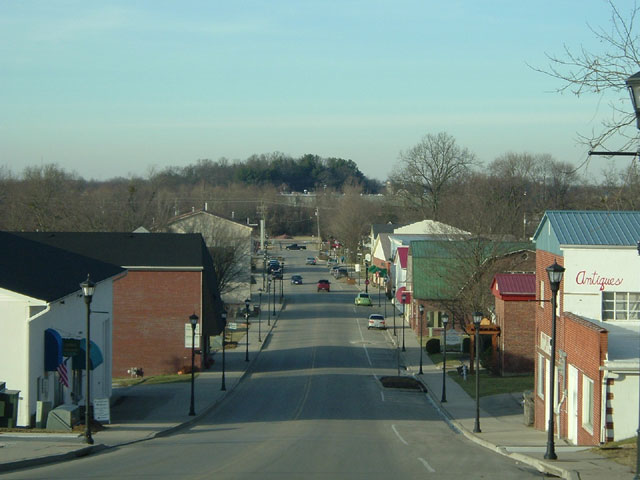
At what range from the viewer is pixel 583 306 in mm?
24984

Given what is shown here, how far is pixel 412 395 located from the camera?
3784 cm

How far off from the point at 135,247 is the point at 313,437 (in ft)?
82.9

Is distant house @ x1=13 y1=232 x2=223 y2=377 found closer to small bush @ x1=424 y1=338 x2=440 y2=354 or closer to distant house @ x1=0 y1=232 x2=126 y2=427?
distant house @ x1=0 y1=232 x2=126 y2=427

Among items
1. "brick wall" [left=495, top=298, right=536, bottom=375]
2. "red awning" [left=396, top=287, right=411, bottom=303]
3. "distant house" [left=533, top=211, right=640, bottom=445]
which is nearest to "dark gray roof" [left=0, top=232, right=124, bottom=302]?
"distant house" [left=533, top=211, right=640, bottom=445]

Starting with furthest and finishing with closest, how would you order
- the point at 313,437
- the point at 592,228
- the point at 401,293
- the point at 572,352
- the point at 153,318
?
1. the point at 401,293
2. the point at 153,318
3. the point at 592,228
4. the point at 313,437
5. the point at 572,352

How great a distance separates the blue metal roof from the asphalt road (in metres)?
6.99

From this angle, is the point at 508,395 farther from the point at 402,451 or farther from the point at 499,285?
the point at 402,451

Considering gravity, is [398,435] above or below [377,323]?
above

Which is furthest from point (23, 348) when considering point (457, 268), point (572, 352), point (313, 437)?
point (457, 268)

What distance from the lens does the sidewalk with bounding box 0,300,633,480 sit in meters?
16.0

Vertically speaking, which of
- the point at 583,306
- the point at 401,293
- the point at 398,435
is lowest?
the point at 398,435

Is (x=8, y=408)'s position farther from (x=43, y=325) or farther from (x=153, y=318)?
(x=153, y=318)

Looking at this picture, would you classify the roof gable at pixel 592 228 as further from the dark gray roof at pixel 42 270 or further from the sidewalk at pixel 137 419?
the dark gray roof at pixel 42 270

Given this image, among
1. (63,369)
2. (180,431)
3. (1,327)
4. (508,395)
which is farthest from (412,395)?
(1,327)
